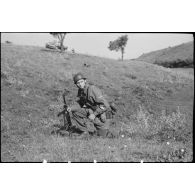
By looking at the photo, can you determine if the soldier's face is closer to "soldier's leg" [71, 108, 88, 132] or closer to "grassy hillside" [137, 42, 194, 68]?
"soldier's leg" [71, 108, 88, 132]

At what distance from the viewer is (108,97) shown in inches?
496

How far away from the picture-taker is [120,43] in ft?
36.5

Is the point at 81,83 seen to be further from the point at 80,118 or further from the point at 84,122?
the point at 84,122

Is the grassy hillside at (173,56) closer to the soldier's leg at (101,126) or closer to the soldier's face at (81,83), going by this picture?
the soldier's face at (81,83)

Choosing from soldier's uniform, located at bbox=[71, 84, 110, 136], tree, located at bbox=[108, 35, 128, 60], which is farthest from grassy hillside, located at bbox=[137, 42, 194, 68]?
soldier's uniform, located at bbox=[71, 84, 110, 136]

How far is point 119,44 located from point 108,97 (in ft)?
6.64

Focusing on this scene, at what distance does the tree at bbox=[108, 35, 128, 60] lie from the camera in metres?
11.0

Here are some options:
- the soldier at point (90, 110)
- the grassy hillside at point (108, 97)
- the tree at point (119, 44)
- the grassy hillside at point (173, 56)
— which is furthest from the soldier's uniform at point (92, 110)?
the grassy hillside at point (173, 56)

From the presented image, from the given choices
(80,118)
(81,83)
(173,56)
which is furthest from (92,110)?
(173,56)

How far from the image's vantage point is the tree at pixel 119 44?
432 inches

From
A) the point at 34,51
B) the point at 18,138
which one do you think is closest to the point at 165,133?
the point at 18,138

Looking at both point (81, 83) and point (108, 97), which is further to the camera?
point (108, 97)

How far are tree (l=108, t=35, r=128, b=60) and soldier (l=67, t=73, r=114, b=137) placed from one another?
1304mm

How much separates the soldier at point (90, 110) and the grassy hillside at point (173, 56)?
2433mm
